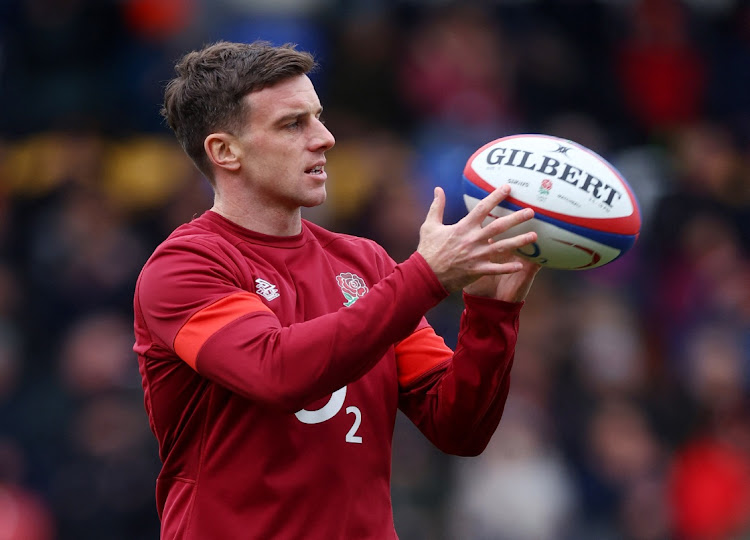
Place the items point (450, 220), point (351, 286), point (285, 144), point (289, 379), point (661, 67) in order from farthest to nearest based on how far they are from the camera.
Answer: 1. point (661, 67)
2. point (450, 220)
3. point (351, 286)
4. point (285, 144)
5. point (289, 379)

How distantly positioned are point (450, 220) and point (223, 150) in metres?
4.49

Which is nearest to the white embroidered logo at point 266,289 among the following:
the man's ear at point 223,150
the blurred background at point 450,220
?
the man's ear at point 223,150

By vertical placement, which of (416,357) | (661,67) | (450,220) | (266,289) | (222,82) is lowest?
(450,220)

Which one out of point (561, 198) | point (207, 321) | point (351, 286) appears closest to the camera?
point (207, 321)

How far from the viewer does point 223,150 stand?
3918 mm

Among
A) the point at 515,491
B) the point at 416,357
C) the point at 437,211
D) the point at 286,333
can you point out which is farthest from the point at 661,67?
the point at 286,333

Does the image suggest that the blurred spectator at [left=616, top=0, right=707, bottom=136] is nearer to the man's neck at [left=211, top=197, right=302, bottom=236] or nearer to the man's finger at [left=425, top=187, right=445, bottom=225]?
the man's neck at [left=211, top=197, right=302, bottom=236]

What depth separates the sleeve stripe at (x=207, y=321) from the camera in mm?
3432

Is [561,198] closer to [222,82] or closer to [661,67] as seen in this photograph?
[222,82]

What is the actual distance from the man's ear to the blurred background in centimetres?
392

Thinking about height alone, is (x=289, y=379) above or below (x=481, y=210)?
below

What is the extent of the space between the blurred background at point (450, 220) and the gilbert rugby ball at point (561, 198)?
12.9ft

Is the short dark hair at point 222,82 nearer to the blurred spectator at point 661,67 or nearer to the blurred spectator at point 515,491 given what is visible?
the blurred spectator at point 515,491

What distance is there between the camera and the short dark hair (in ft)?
12.6
